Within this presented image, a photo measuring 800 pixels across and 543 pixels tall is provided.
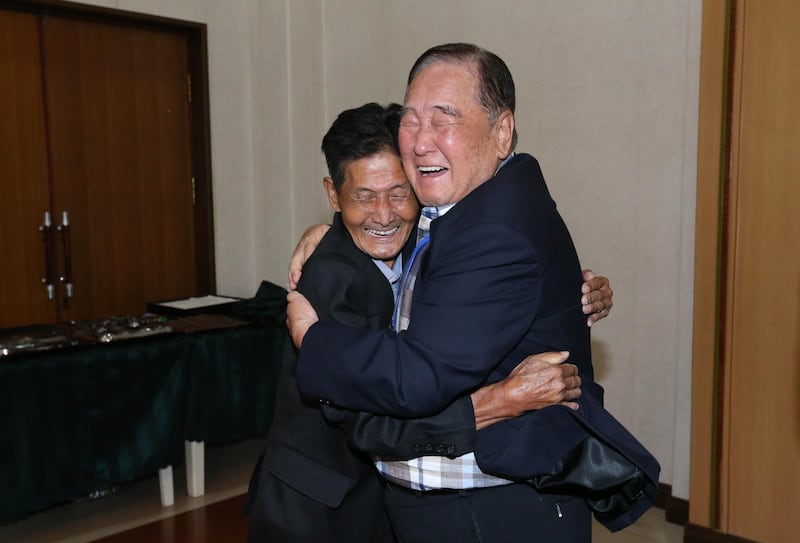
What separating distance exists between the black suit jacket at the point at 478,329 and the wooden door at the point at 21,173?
3.34 meters

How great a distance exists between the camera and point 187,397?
360 centimetres

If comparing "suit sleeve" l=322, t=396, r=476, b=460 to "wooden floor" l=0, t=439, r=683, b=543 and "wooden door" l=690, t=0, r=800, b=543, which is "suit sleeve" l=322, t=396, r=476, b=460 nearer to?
"wooden door" l=690, t=0, r=800, b=543

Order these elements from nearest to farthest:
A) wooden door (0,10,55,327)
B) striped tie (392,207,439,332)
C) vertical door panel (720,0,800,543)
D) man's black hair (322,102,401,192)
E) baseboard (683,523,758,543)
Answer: striped tie (392,207,439,332)
man's black hair (322,102,401,192)
vertical door panel (720,0,800,543)
baseboard (683,523,758,543)
wooden door (0,10,55,327)

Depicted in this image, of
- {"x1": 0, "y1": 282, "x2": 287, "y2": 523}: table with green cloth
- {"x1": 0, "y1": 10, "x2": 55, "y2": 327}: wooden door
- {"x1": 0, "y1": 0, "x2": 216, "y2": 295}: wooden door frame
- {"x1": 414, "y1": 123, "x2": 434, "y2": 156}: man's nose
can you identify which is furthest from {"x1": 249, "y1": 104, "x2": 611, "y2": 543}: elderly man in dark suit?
{"x1": 0, "y1": 0, "x2": 216, "y2": 295}: wooden door frame

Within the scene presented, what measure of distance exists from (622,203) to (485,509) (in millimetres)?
2481

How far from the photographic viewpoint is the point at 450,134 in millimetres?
1412

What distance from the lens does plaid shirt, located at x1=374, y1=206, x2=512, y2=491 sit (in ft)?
4.66

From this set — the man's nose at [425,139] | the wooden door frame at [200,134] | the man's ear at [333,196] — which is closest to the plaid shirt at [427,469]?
the man's nose at [425,139]

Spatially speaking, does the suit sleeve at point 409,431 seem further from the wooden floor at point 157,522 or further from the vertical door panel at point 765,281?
the wooden floor at point 157,522

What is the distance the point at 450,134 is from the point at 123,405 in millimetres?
2478

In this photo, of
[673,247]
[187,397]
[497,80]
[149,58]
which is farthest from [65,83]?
[497,80]

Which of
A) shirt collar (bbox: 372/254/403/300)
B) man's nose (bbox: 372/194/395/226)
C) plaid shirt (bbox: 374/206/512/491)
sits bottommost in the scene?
plaid shirt (bbox: 374/206/512/491)

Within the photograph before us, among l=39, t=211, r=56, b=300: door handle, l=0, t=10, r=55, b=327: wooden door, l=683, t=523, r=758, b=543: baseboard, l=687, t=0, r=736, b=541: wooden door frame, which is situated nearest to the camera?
l=687, t=0, r=736, b=541: wooden door frame

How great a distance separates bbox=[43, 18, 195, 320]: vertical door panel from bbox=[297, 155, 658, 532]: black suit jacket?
3.46 metres
